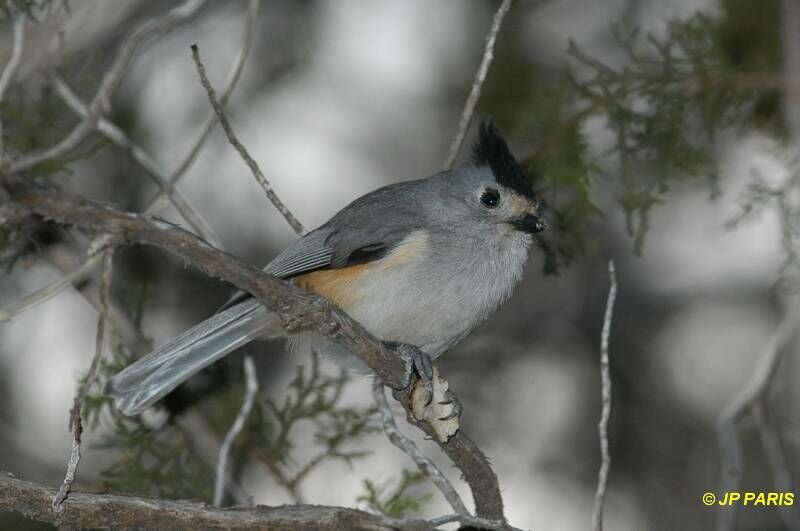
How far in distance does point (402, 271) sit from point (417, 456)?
0.70 metres

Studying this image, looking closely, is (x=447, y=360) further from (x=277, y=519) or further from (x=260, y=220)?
(x=277, y=519)

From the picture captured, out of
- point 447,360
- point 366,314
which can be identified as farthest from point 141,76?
point 366,314

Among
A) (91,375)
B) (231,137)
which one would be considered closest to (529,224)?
(231,137)

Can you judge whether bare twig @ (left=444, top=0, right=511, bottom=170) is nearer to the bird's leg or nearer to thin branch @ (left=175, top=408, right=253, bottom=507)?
the bird's leg

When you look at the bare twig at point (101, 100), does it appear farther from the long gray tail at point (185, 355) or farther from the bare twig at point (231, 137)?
the long gray tail at point (185, 355)

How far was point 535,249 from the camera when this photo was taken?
5551mm

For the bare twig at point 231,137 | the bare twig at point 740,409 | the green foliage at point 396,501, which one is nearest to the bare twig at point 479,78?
the bare twig at point 231,137

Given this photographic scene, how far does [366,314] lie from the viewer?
3.59 m

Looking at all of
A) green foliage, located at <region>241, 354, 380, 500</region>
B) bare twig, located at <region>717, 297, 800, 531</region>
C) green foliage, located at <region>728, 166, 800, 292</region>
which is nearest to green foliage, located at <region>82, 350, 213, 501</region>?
green foliage, located at <region>241, 354, 380, 500</region>

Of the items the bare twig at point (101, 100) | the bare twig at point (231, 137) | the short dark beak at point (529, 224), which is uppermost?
the short dark beak at point (529, 224)

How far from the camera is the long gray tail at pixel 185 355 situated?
10.9ft

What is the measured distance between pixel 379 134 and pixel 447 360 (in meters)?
1.96

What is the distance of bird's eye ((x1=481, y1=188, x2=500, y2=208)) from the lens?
12.7ft

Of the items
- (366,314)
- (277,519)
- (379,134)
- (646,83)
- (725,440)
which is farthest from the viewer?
(379,134)
